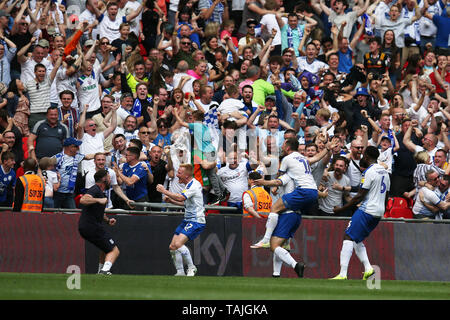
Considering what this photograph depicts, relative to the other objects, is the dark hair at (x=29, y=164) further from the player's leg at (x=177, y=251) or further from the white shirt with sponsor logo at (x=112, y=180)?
the player's leg at (x=177, y=251)

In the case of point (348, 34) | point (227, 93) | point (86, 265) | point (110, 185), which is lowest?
point (86, 265)

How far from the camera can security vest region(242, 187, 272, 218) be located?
20062mm

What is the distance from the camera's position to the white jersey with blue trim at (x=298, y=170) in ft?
58.9

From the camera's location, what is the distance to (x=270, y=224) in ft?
59.7

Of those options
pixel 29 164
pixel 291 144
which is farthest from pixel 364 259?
pixel 29 164

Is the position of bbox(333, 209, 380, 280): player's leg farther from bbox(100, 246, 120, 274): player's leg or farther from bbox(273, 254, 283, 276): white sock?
bbox(100, 246, 120, 274): player's leg

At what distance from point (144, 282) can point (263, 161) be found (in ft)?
20.8

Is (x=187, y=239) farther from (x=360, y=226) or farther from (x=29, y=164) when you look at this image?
(x=29, y=164)

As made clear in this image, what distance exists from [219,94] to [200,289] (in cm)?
987

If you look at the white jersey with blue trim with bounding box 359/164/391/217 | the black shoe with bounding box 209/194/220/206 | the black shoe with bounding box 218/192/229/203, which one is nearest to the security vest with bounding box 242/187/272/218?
the black shoe with bounding box 218/192/229/203

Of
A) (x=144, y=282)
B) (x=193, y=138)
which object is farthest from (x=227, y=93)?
(x=144, y=282)

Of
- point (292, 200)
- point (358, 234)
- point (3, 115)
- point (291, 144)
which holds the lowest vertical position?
point (358, 234)

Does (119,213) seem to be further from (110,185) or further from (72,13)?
(72,13)

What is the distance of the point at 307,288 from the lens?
15.0 metres
